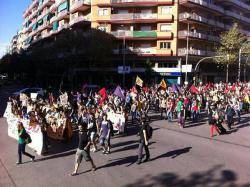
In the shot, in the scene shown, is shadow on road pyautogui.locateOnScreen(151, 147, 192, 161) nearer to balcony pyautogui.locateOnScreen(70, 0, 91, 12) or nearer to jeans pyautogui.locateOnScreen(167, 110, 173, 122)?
jeans pyautogui.locateOnScreen(167, 110, 173, 122)

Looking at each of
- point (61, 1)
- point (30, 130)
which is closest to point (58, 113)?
point (30, 130)

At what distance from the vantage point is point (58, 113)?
18109 millimetres

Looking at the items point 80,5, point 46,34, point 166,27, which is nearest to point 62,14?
point 80,5

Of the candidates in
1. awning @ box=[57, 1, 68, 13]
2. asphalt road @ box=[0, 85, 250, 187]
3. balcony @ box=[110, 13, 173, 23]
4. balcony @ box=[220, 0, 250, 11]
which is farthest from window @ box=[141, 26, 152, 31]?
asphalt road @ box=[0, 85, 250, 187]

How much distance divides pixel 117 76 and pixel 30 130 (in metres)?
45.2

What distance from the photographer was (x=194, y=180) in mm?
11156

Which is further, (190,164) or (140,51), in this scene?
(140,51)

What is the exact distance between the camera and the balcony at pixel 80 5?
201 feet

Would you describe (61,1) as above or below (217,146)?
above

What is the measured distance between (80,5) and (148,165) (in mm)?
52683

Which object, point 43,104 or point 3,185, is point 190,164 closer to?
point 3,185

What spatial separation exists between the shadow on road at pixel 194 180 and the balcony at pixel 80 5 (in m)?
52.3

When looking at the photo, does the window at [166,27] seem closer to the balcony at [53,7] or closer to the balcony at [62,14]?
the balcony at [62,14]

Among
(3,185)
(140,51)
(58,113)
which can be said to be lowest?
(3,185)
